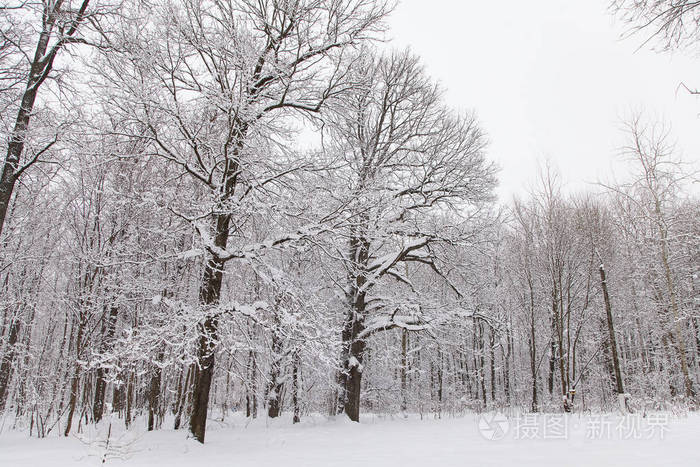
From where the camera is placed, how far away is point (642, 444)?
176 inches

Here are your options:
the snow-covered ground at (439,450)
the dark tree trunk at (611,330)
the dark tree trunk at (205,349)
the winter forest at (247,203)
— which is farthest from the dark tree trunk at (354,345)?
the dark tree trunk at (611,330)

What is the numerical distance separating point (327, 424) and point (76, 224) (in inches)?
325

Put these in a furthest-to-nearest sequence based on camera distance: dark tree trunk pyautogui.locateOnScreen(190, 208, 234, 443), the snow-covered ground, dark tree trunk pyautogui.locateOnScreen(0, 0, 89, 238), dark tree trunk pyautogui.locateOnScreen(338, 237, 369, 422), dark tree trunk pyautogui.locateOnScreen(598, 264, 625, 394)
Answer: dark tree trunk pyautogui.locateOnScreen(598, 264, 625, 394) < dark tree trunk pyautogui.locateOnScreen(338, 237, 369, 422) < dark tree trunk pyautogui.locateOnScreen(190, 208, 234, 443) < dark tree trunk pyautogui.locateOnScreen(0, 0, 89, 238) < the snow-covered ground

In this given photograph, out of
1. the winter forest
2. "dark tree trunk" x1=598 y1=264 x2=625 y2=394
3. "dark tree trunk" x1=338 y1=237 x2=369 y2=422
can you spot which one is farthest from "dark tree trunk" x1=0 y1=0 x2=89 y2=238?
"dark tree trunk" x1=598 y1=264 x2=625 y2=394

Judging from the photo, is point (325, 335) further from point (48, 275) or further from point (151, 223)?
point (48, 275)

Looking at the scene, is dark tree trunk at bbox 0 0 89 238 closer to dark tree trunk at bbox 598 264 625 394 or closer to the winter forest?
the winter forest

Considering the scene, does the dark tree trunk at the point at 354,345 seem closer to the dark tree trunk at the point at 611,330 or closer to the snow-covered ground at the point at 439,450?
the snow-covered ground at the point at 439,450

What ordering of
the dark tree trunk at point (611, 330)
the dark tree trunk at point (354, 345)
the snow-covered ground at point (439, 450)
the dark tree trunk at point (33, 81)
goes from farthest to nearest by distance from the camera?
the dark tree trunk at point (611, 330), the dark tree trunk at point (354, 345), the dark tree trunk at point (33, 81), the snow-covered ground at point (439, 450)

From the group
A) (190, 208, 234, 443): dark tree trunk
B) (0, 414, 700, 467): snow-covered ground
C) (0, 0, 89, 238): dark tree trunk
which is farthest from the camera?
(190, 208, 234, 443): dark tree trunk

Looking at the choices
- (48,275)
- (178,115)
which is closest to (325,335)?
(178,115)

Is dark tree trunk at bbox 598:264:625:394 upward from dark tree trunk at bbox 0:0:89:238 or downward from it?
downward

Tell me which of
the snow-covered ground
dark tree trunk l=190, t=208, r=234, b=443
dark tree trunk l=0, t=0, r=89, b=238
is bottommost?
the snow-covered ground

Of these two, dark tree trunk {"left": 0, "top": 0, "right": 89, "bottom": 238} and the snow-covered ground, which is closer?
the snow-covered ground

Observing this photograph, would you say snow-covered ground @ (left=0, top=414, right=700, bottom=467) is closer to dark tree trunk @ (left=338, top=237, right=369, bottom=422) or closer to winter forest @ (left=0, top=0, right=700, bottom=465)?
winter forest @ (left=0, top=0, right=700, bottom=465)
